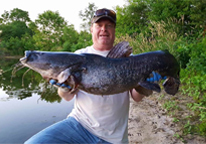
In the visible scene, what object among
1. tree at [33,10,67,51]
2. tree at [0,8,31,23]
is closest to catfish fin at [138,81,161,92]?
tree at [33,10,67,51]

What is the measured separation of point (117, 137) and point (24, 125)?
4435 millimetres

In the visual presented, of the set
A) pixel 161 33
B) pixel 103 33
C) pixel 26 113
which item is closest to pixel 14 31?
pixel 26 113

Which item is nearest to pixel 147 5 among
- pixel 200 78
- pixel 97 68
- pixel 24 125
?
pixel 200 78

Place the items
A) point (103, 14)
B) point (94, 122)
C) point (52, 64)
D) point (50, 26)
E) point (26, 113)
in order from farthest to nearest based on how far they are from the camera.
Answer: point (50, 26)
point (26, 113)
point (103, 14)
point (94, 122)
point (52, 64)

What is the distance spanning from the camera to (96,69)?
72.4 inches

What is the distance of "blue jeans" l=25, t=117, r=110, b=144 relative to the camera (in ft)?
6.46

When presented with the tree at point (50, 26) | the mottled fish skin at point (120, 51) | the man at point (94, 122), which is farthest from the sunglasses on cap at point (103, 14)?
the tree at point (50, 26)

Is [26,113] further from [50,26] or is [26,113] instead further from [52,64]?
[50,26]

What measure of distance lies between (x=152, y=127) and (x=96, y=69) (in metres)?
2.54

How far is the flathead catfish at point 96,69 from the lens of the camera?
1.79 meters

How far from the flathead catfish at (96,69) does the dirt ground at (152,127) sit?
1.78 m

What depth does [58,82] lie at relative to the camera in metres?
1.81

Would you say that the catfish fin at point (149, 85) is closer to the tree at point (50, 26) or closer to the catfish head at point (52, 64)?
the catfish head at point (52, 64)

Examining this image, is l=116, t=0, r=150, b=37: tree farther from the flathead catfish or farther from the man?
the flathead catfish
